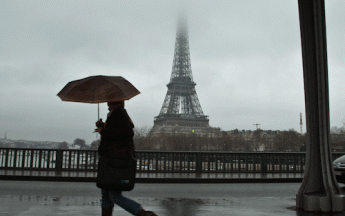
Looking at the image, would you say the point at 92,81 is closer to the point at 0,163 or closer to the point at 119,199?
the point at 119,199

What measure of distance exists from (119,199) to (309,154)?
129 inches

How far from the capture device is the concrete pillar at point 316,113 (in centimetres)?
546

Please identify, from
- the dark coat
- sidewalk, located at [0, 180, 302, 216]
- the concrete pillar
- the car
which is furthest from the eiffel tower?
the dark coat

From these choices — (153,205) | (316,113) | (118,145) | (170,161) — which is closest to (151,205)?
(153,205)

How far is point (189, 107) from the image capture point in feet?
254

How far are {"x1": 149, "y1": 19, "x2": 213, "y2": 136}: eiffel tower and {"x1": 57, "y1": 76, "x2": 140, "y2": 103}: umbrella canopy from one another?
6773cm

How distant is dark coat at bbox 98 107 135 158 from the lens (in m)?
3.88

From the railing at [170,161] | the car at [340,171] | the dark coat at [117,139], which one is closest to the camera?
the dark coat at [117,139]

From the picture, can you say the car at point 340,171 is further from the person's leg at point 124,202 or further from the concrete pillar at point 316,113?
the person's leg at point 124,202

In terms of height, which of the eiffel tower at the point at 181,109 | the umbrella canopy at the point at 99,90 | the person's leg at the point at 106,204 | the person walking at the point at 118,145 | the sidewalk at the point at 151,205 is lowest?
the sidewalk at the point at 151,205

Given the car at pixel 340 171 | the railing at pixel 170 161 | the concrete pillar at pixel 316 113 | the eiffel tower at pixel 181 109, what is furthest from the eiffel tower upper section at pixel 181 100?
the concrete pillar at pixel 316 113

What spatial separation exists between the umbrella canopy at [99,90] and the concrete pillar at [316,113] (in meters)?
2.97

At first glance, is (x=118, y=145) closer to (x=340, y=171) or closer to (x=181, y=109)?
(x=340, y=171)

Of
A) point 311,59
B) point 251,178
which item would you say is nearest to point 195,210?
point 311,59
